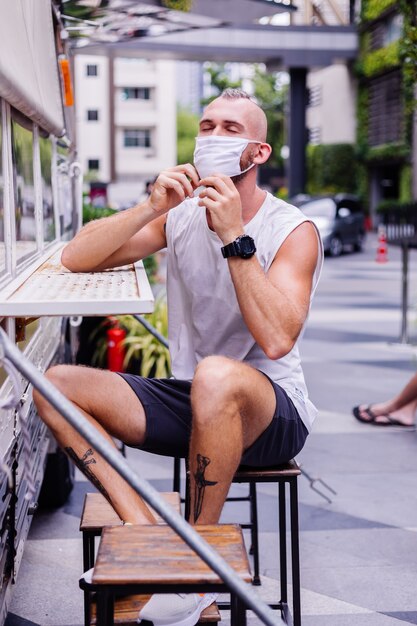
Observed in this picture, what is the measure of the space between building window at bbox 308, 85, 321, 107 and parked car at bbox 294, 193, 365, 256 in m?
18.3

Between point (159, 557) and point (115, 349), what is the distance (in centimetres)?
442

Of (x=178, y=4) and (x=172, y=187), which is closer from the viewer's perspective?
(x=172, y=187)

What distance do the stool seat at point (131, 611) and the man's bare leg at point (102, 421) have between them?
0.20 m

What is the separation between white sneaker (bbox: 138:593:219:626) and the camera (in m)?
2.41

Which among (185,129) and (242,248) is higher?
(185,129)

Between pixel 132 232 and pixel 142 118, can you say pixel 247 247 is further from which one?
pixel 142 118

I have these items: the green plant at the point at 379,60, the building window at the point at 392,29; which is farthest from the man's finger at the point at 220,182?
the building window at the point at 392,29

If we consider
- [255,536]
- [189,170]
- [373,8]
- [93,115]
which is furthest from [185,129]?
[189,170]

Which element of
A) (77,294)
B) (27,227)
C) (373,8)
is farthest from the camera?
(373,8)

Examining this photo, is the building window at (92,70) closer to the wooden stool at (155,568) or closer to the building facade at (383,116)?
the building facade at (383,116)

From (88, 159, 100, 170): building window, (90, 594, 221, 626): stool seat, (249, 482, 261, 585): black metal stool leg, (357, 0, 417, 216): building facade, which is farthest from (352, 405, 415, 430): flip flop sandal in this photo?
(88, 159, 100, 170): building window

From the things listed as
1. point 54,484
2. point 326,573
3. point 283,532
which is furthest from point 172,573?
point 54,484

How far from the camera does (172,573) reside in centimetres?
218

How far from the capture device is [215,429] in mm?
2635
